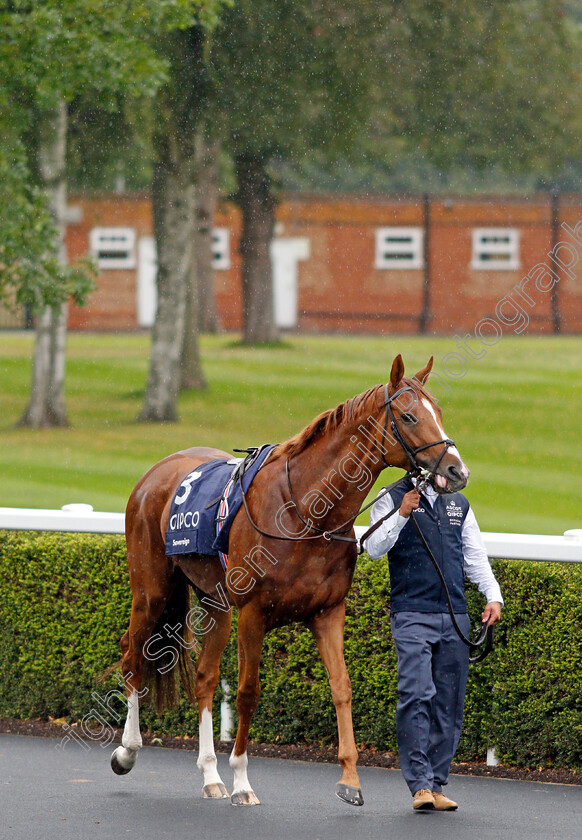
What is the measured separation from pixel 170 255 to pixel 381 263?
5.84m

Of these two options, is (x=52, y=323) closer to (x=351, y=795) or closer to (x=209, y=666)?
(x=209, y=666)

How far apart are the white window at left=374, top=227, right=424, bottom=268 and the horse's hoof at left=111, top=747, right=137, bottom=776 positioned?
15.2 m

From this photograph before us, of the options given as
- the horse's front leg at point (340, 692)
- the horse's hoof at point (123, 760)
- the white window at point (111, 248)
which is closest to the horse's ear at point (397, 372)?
the horse's front leg at point (340, 692)

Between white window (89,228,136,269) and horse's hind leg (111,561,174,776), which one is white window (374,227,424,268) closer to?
white window (89,228,136,269)

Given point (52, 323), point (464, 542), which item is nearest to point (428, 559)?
point (464, 542)

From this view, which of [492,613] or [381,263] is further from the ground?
[381,263]

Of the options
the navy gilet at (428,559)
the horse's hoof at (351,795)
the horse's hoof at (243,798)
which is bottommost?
the horse's hoof at (243,798)

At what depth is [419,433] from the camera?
3984 mm

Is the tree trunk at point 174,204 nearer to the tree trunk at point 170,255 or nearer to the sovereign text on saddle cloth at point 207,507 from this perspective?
the tree trunk at point 170,255

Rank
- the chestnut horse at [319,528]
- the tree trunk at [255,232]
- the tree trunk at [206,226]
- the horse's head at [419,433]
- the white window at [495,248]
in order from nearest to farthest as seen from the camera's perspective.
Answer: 1. the horse's head at [419,433]
2. the chestnut horse at [319,528]
3. the tree trunk at [206,226]
4. the tree trunk at [255,232]
5. the white window at [495,248]

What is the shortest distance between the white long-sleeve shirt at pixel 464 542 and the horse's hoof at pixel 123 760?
1.49 meters

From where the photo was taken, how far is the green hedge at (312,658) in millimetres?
4965

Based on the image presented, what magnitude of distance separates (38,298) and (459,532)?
30.3ft

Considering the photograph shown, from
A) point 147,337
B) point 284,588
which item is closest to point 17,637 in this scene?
point 284,588
